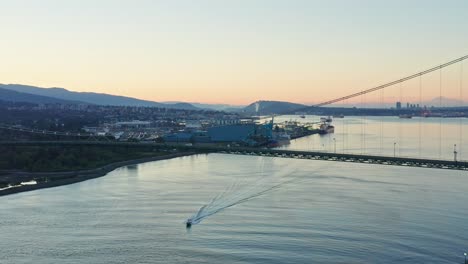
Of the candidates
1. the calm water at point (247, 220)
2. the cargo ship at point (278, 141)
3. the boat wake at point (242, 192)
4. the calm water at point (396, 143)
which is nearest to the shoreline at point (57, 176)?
the calm water at point (247, 220)

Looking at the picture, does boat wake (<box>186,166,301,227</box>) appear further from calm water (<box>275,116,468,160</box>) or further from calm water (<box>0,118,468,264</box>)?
calm water (<box>275,116,468,160</box>)

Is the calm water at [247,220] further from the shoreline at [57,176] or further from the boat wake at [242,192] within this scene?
the shoreline at [57,176]

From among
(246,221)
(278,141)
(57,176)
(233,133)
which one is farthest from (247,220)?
(278,141)

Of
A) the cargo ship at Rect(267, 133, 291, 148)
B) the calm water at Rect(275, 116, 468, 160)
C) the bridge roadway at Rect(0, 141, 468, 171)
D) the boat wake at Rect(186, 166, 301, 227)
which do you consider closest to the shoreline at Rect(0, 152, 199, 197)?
the bridge roadway at Rect(0, 141, 468, 171)

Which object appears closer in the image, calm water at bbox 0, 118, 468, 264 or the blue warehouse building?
calm water at bbox 0, 118, 468, 264

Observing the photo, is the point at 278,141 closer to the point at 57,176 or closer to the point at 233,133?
the point at 233,133

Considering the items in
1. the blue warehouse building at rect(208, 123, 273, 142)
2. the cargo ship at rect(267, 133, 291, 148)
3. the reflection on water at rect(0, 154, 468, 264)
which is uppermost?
the blue warehouse building at rect(208, 123, 273, 142)

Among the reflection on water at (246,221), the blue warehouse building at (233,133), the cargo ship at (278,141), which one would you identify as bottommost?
the reflection on water at (246,221)
